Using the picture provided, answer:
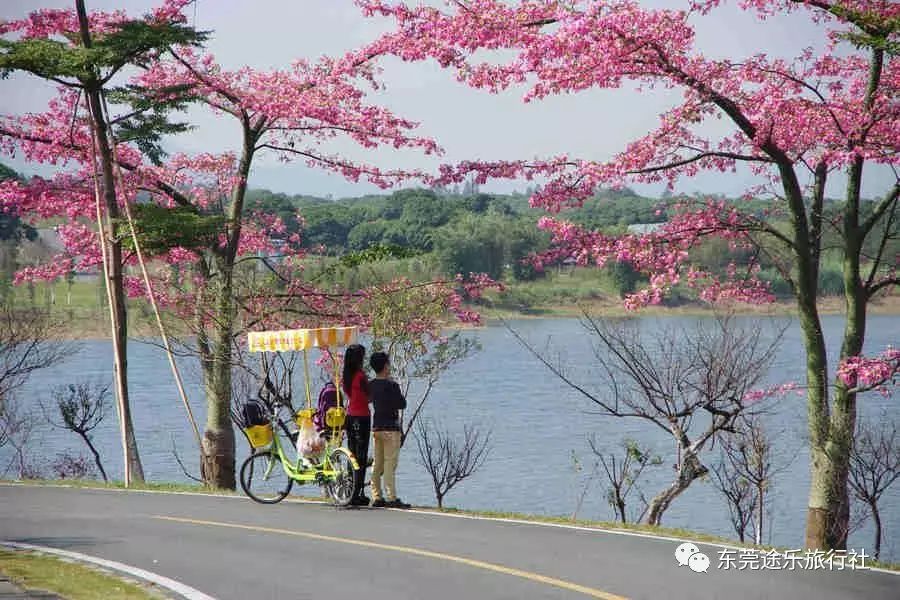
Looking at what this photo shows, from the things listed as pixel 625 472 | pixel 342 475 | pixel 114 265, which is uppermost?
pixel 114 265

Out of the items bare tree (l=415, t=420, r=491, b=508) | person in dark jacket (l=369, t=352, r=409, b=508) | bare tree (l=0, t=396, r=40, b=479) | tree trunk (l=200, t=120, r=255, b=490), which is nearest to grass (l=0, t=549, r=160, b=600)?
person in dark jacket (l=369, t=352, r=409, b=508)

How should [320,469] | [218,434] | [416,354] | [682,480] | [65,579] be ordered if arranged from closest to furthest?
[65,579], [320,469], [682,480], [416,354], [218,434]

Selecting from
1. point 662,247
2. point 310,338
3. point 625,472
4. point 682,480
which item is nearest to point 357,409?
point 310,338

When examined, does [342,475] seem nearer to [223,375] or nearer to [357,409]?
[357,409]

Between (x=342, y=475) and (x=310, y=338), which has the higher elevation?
(x=310, y=338)

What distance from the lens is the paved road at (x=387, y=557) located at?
8.88 metres

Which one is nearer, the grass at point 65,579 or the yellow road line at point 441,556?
the yellow road line at point 441,556

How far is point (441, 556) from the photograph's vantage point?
10.5 m

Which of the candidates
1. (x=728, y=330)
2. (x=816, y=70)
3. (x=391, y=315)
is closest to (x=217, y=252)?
(x=391, y=315)

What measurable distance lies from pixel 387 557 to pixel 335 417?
3784 mm

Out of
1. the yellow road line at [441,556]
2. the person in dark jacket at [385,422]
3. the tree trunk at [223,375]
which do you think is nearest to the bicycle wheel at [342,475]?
the person in dark jacket at [385,422]

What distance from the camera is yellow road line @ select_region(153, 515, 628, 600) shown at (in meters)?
8.81

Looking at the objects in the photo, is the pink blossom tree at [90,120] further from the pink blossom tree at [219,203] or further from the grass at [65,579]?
the grass at [65,579]

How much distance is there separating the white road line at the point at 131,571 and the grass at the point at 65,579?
17 cm
